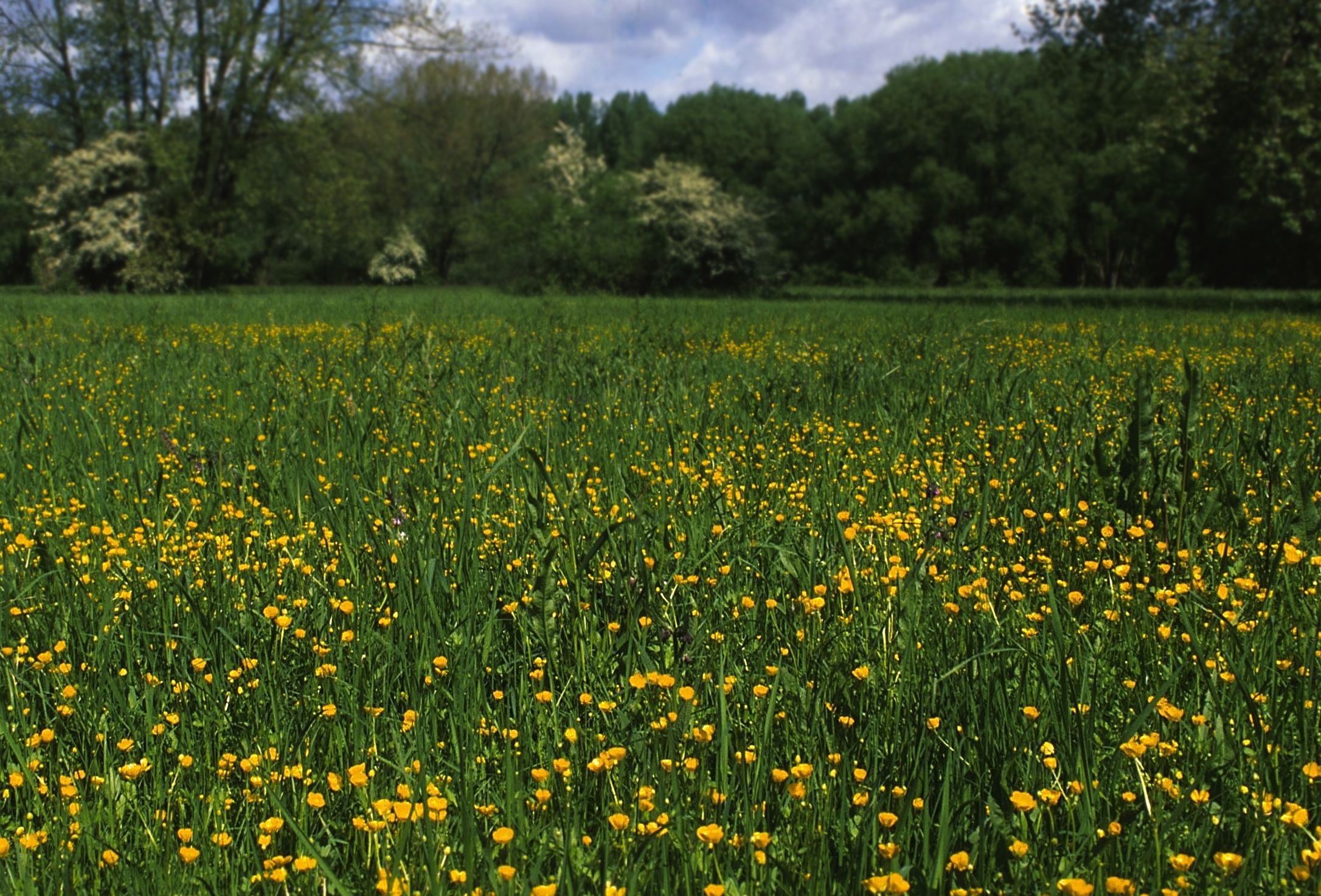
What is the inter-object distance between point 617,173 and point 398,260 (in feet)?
41.6

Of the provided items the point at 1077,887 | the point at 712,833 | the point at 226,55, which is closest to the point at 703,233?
the point at 226,55

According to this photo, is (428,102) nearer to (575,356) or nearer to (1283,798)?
(575,356)

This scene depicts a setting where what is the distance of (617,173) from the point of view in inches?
1631

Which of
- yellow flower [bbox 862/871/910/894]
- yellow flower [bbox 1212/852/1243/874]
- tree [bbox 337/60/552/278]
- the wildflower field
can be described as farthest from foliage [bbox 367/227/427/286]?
yellow flower [bbox 1212/852/1243/874]

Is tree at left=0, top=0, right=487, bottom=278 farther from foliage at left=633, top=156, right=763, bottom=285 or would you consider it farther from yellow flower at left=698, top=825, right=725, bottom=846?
yellow flower at left=698, top=825, right=725, bottom=846

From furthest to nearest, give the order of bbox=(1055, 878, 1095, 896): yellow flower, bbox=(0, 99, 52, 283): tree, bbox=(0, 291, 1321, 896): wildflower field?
bbox=(0, 99, 52, 283): tree → bbox=(0, 291, 1321, 896): wildflower field → bbox=(1055, 878, 1095, 896): yellow flower

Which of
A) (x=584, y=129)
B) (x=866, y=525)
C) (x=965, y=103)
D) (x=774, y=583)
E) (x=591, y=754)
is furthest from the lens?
(x=584, y=129)

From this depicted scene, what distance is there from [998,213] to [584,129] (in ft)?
256

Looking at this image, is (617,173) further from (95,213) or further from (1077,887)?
(1077,887)

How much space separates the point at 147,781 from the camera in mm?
1905

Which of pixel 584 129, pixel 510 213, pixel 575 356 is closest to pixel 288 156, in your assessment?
pixel 510 213

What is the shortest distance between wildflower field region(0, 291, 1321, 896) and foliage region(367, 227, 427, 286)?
42.7m

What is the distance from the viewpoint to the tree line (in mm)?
21141

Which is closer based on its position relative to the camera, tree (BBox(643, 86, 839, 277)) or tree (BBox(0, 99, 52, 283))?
tree (BBox(0, 99, 52, 283))
